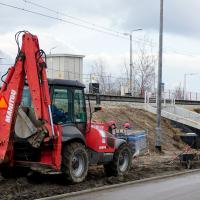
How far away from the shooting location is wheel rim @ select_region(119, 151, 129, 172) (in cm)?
1599

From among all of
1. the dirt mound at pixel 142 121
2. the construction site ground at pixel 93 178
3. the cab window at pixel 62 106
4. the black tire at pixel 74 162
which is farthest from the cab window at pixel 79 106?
the dirt mound at pixel 142 121

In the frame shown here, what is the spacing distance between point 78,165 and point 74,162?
0.25 meters

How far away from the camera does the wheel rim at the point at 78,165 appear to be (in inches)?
533

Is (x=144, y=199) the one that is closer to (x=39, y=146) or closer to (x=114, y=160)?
(x=39, y=146)

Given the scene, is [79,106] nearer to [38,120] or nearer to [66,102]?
[66,102]

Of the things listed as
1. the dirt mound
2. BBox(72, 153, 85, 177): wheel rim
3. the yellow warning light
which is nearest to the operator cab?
the yellow warning light

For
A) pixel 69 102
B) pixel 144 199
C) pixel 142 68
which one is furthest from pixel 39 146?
pixel 142 68

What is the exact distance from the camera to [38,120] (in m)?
12.7

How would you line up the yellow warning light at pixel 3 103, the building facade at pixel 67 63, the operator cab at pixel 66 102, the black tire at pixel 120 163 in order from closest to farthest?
the yellow warning light at pixel 3 103, the operator cab at pixel 66 102, the black tire at pixel 120 163, the building facade at pixel 67 63

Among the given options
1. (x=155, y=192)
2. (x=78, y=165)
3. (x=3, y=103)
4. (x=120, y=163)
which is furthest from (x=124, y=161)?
(x=3, y=103)

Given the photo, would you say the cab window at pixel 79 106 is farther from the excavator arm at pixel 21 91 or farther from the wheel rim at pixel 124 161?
the wheel rim at pixel 124 161

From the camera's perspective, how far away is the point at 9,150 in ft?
42.7

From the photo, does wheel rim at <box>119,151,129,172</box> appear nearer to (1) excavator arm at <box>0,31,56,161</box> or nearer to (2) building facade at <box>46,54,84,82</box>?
(1) excavator arm at <box>0,31,56,161</box>

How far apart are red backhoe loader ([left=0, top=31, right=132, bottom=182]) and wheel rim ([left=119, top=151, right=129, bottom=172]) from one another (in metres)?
2.19
